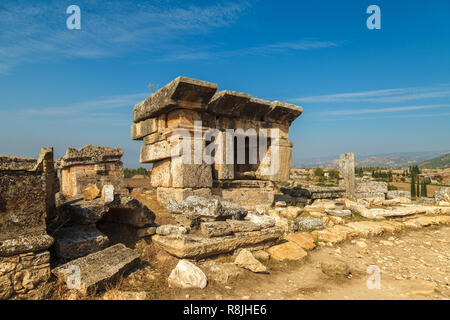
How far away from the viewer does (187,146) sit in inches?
231

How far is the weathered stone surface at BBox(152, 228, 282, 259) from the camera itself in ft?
13.2

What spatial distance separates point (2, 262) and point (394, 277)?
16.0ft

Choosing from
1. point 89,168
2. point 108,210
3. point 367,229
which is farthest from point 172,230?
point 367,229

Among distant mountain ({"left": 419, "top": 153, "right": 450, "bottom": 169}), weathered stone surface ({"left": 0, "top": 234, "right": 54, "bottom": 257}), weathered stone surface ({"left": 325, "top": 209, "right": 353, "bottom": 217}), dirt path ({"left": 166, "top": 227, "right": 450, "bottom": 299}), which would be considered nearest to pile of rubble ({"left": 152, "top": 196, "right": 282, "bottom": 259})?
dirt path ({"left": 166, "top": 227, "right": 450, "bottom": 299})

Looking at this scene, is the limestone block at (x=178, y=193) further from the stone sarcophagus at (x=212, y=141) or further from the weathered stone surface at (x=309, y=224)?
the weathered stone surface at (x=309, y=224)

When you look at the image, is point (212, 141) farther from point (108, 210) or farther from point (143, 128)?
point (108, 210)

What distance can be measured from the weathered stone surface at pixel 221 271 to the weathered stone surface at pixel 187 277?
9.1 inches

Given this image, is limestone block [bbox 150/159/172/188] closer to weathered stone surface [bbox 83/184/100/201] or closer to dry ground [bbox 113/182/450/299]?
dry ground [bbox 113/182/450/299]

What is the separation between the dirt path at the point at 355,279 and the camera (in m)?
3.46

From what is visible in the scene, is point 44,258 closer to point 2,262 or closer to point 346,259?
point 2,262

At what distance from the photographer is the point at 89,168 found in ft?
23.5

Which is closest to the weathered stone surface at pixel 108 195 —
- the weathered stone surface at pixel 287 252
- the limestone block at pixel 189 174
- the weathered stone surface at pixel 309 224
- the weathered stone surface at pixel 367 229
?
the limestone block at pixel 189 174

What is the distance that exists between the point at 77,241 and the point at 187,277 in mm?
1462
